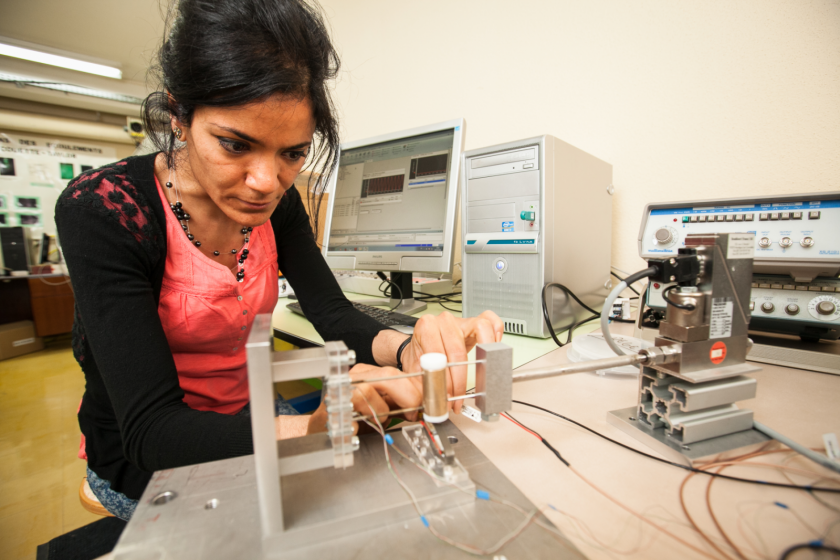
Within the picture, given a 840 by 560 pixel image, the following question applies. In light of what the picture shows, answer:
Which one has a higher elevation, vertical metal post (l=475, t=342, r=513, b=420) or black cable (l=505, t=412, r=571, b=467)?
vertical metal post (l=475, t=342, r=513, b=420)

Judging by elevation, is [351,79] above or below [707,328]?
above

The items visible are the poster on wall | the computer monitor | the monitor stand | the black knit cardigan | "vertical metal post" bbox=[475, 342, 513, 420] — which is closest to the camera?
"vertical metal post" bbox=[475, 342, 513, 420]

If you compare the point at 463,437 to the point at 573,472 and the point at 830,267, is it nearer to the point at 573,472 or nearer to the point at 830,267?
the point at 573,472

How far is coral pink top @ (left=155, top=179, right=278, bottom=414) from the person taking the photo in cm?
72

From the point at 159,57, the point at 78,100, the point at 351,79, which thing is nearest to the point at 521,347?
the point at 159,57

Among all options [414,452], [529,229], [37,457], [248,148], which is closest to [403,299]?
[529,229]

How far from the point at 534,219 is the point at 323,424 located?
0.68 meters

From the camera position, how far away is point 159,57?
0.67 metres

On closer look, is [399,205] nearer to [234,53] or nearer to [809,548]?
[234,53]

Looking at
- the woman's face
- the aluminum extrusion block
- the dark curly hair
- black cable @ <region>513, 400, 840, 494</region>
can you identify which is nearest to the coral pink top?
the woman's face

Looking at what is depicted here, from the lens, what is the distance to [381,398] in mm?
507

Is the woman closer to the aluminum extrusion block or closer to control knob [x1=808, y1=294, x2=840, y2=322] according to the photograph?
the aluminum extrusion block

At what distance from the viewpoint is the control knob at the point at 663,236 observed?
2.79ft

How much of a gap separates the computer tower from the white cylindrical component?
592mm
